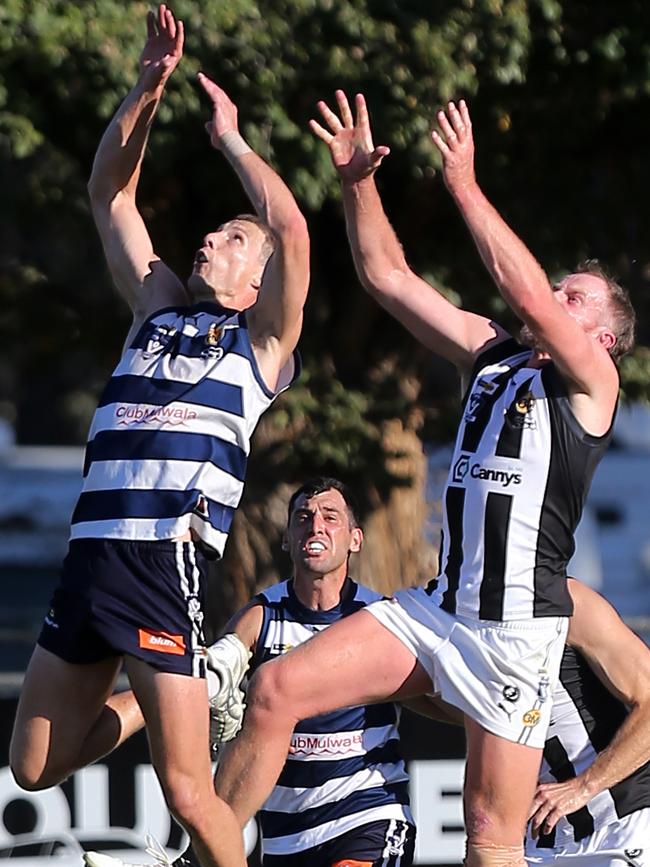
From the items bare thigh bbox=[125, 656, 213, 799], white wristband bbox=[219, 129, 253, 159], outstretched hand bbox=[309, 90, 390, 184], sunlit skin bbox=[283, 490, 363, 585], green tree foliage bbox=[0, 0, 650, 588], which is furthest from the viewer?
green tree foliage bbox=[0, 0, 650, 588]

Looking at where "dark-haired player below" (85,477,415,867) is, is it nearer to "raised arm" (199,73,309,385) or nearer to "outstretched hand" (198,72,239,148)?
"raised arm" (199,73,309,385)

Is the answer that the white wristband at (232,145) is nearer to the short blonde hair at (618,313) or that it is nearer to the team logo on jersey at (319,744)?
the short blonde hair at (618,313)

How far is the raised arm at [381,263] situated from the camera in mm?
5180

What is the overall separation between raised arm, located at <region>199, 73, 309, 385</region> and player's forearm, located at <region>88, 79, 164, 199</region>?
0.90 feet

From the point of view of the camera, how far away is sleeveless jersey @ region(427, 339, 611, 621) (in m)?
4.93

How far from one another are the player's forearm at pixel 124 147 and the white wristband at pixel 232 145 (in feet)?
0.98

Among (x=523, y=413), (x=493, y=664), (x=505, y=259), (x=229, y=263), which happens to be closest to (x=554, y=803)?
(x=493, y=664)

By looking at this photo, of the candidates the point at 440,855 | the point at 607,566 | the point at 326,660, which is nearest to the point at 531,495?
the point at 326,660

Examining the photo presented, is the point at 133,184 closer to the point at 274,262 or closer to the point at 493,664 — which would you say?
the point at 274,262

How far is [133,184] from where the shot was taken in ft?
17.6

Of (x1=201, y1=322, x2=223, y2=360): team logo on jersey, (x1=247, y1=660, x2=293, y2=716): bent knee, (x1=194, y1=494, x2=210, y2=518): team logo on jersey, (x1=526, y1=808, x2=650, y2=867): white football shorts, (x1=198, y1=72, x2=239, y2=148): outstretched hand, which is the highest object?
(x1=198, y1=72, x2=239, y2=148): outstretched hand

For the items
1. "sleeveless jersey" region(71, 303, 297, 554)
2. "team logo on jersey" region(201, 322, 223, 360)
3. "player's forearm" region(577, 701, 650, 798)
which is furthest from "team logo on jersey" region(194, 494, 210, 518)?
"player's forearm" region(577, 701, 650, 798)

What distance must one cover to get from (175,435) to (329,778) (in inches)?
60.7

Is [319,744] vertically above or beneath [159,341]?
beneath
